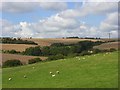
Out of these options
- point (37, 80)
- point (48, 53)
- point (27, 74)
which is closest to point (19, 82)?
point (37, 80)

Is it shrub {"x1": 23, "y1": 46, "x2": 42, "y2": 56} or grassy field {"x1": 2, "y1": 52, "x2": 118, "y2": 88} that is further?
shrub {"x1": 23, "y1": 46, "x2": 42, "y2": 56}

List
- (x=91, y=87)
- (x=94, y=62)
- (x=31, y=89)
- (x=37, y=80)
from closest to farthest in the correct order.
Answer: (x=91, y=87)
(x=31, y=89)
(x=37, y=80)
(x=94, y=62)

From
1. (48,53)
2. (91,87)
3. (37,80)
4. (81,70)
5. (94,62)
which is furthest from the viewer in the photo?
(48,53)

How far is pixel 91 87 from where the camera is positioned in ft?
60.5

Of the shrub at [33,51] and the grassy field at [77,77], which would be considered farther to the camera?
the shrub at [33,51]

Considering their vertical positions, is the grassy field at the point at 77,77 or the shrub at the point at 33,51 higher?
the grassy field at the point at 77,77

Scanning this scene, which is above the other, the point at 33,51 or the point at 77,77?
the point at 77,77

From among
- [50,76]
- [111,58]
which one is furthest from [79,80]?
[111,58]

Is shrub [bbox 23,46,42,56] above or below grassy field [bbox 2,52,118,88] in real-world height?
below

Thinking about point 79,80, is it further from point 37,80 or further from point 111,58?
point 111,58

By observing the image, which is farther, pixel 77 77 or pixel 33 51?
pixel 33 51

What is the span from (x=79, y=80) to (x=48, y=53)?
6126cm

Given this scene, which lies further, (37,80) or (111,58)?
(111,58)

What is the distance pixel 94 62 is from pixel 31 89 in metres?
9.25
